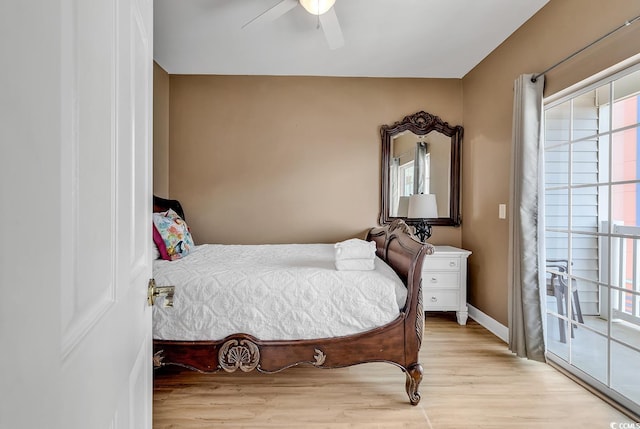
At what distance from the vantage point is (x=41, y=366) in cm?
32

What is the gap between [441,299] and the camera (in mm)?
3309

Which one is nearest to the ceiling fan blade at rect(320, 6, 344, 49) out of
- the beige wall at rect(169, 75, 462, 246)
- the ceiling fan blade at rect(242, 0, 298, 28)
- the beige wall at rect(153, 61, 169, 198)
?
the ceiling fan blade at rect(242, 0, 298, 28)

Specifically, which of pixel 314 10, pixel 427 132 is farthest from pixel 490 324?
pixel 314 10

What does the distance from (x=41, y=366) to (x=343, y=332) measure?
1.79m

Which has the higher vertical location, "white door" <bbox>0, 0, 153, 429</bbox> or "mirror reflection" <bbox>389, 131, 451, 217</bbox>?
"mirror reflection" <bbox>389, 131, 451, 217</bbox>

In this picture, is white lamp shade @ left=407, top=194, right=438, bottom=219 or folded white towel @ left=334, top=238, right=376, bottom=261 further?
white lamp shade @ left=407, top=194, right=438, bottom=219

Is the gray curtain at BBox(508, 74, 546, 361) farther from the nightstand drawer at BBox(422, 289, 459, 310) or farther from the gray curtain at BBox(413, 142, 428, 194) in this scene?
the gray curtain at BBox(413, 142, 428, 194)

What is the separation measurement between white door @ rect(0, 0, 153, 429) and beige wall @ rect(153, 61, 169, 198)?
3000 millimetres

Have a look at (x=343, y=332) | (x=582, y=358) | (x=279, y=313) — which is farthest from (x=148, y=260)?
(x=582, y=358)

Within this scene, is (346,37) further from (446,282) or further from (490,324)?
(490,324)

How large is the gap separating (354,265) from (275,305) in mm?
545

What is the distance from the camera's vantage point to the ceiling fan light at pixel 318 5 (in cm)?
218

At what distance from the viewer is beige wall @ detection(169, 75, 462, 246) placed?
3773mm

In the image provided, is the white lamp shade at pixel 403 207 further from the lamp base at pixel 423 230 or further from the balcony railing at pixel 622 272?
the balcony railing at pixel 622 272
